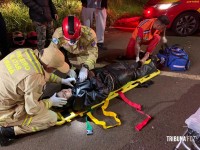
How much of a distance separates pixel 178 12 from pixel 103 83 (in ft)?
12.1

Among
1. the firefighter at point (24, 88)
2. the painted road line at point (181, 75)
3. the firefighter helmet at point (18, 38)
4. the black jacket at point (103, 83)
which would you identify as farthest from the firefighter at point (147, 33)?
the firefighter helmet at point (18, 38)

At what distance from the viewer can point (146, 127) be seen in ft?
10.0

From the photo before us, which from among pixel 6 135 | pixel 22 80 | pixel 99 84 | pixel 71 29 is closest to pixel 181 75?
pixel 99 84

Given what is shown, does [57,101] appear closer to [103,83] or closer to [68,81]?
[68,81]

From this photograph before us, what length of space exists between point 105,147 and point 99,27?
11.3 feet

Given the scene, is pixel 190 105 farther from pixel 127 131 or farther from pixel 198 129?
pixel 198 129

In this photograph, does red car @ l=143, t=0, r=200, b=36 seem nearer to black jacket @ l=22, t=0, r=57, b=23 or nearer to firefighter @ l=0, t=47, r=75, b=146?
black jacket @ l=22, t=0, r=57, b=23

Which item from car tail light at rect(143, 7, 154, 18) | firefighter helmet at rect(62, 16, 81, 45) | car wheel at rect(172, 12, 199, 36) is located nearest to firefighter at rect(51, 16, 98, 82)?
firefighter helmet at rect(62, 16, 81, 45)

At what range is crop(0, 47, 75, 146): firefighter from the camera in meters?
2.40

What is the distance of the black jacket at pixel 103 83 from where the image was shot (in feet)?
10.3

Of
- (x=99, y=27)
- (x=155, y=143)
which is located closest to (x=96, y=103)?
(x=155, y=143)

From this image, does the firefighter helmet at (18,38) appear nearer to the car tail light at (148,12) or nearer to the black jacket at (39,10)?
the black jacket at (39,10)

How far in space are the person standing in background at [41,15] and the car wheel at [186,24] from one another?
3209mm

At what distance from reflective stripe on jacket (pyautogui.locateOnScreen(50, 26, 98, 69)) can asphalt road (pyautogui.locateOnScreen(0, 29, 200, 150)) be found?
28.9 inches
